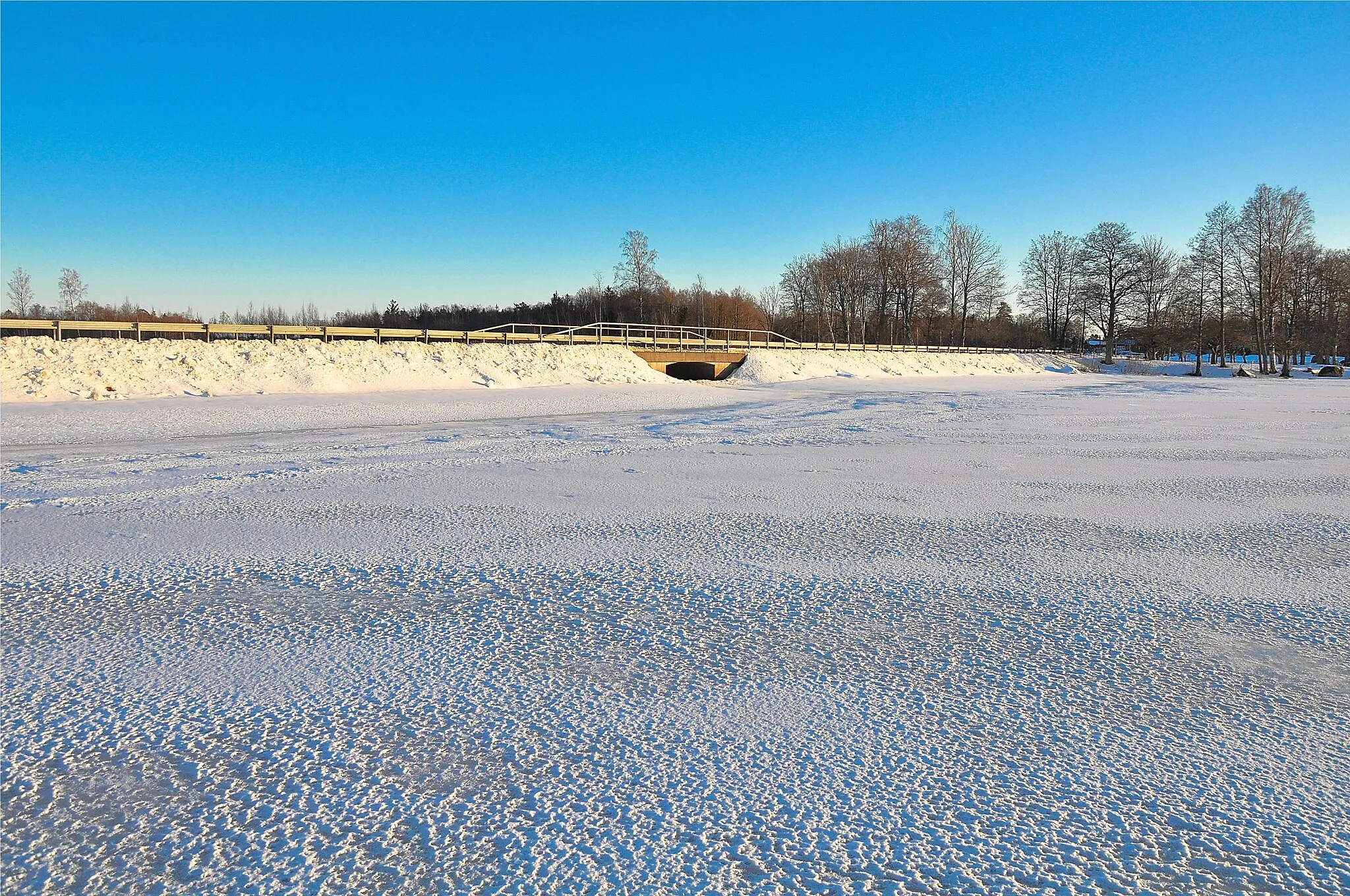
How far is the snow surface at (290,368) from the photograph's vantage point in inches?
746

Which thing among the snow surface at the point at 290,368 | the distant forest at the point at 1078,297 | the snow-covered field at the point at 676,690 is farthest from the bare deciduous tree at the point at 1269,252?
the snow-covered field at the point at 676,690

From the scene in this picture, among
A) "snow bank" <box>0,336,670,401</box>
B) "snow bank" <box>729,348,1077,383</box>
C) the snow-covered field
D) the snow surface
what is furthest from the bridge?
the snow-covered field

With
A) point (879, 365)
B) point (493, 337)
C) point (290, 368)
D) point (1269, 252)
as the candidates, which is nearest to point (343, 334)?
point (290, 368)

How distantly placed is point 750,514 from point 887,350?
138 feet

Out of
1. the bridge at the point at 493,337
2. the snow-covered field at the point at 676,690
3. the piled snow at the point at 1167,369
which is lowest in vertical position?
the snow-covered field at the point at 676,690

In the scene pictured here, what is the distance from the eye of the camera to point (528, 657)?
3156 mm

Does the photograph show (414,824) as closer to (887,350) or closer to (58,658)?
(58,658)

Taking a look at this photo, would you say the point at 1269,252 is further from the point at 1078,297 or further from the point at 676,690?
the point at 676,690

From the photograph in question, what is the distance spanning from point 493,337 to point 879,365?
66.3 feet

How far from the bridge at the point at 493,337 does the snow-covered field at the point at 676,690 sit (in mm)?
19856

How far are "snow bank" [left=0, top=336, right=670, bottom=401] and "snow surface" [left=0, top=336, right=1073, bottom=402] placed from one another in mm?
32

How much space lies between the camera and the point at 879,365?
40625mm

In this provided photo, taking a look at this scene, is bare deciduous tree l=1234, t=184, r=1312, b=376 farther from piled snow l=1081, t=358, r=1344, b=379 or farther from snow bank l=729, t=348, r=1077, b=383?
snow bank l=729, t=348, r=1077, b=383

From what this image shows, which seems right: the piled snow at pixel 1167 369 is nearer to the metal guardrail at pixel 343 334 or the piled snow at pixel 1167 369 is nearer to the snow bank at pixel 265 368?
the metal guardrail at pixel 343 334
